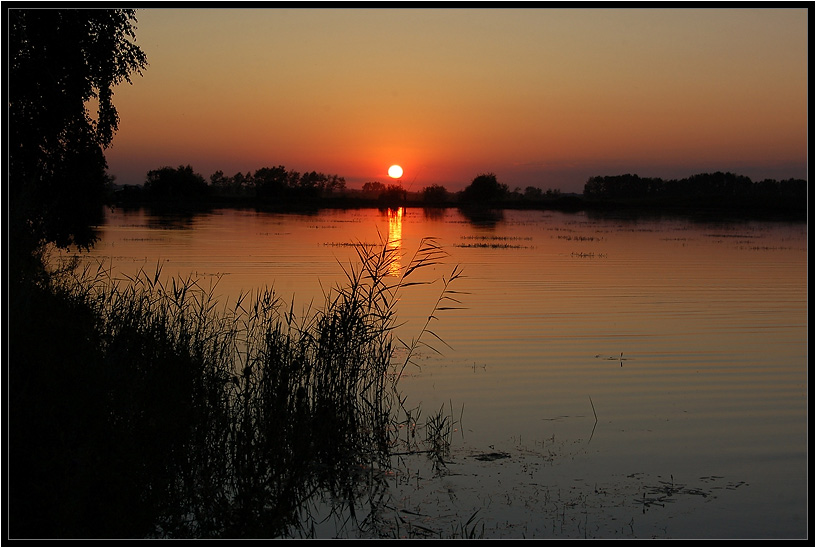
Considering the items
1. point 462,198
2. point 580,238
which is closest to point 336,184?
point 462,198

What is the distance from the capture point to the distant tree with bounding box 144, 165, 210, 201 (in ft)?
317

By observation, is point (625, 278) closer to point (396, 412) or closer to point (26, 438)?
point (396, 412)

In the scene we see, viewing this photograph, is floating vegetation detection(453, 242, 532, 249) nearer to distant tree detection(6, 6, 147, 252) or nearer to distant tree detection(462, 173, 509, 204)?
distant tree detection(6, 6, 147, 252)

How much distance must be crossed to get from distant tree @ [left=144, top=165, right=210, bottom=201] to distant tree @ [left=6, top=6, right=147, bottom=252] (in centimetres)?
8004

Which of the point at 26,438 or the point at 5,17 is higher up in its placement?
the point at 5,17

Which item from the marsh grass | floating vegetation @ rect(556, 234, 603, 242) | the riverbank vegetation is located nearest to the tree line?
the riverbank vegetation

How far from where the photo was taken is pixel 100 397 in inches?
247

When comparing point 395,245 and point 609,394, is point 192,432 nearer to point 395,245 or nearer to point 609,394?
point 609,394

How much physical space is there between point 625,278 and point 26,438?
793 inches

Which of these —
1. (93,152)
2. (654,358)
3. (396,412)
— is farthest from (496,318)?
(93,152)

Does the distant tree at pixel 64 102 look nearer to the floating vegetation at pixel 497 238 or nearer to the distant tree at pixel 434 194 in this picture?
the floating vegetation at pixel 497 238

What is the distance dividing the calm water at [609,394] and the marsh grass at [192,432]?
1.85ft

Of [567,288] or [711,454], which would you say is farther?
[567,288]

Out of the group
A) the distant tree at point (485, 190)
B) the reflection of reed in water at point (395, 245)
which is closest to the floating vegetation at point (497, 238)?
the reflection of reed in water at point (395, 245)
